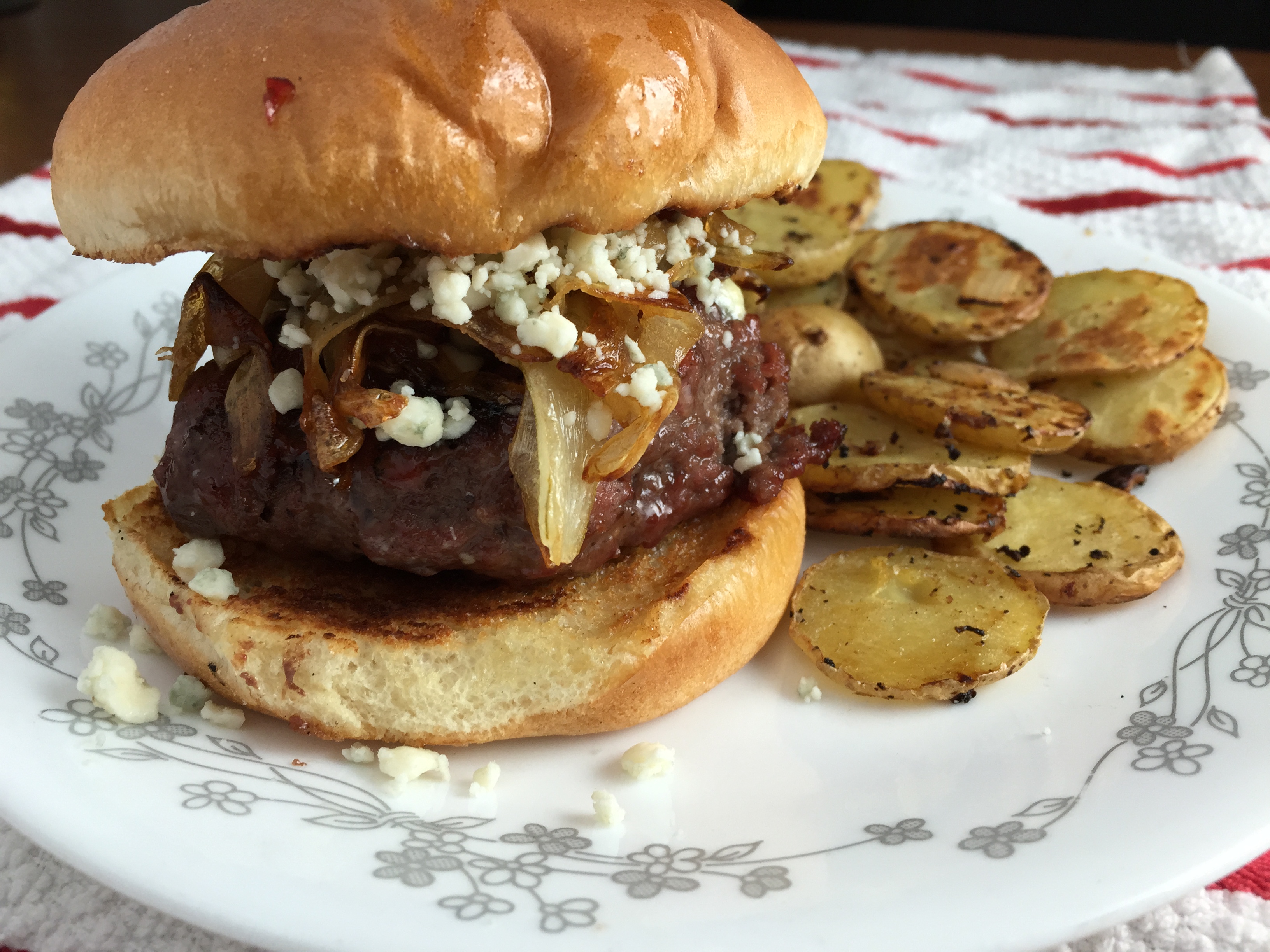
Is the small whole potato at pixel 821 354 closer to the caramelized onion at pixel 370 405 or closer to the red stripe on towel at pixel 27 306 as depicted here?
the caramelized onion at pixel 370 405

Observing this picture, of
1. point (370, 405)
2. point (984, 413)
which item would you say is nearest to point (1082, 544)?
point (984, 413)

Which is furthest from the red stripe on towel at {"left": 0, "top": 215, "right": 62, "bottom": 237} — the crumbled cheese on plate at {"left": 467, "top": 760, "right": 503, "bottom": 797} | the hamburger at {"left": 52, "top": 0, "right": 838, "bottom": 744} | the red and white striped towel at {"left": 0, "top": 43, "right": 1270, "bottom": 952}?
the crumbled cheese on plate at {"left": 467, "top": 760, "right": 503, "bottom": 797}

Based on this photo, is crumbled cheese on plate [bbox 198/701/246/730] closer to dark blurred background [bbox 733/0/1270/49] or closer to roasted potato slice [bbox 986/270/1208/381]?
roasted potato slice [bbox 986/270/1208/381]

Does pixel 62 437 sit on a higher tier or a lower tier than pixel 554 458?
lower

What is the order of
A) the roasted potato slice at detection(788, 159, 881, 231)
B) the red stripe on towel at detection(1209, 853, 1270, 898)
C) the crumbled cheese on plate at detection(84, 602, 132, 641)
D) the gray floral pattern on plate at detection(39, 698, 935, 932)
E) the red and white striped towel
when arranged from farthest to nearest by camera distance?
the red and white striped towel
the roasted potato slice at detection(788, 159, 881, 231)
the crumbled cheese on plate at detection(84, 602, 132, 641)
the red stripe on towel at detection(1209, 853, 1270, 898)
the gray floral pattern on plate at detection(39, 698, 935, 932)

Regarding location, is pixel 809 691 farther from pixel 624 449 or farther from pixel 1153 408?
pixel 1153 408

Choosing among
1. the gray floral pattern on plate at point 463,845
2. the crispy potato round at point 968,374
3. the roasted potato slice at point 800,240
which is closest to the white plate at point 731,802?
the gray floral pattern on plate at point 463,845
